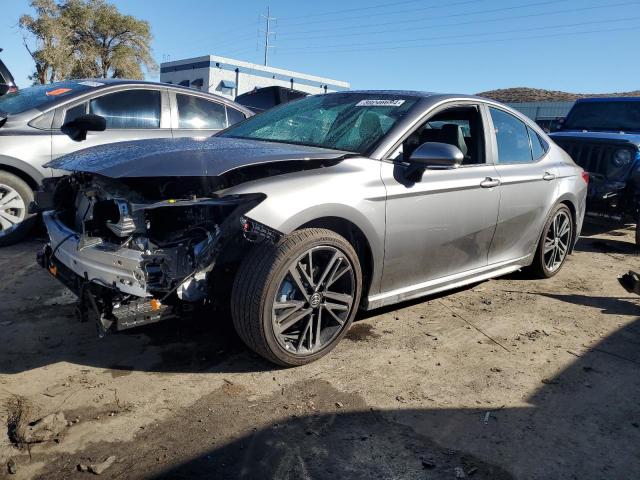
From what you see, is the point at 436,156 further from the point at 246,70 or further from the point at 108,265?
the point at 246,70

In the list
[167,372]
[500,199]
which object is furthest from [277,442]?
[500,199]

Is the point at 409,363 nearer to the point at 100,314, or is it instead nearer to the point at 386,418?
the point at 386,418

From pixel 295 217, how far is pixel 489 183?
185 cm

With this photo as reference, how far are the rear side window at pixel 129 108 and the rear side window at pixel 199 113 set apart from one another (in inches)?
11.7

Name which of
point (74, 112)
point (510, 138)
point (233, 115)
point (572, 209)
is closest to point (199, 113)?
point (233, 115)

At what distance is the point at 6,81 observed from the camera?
7.55 metres

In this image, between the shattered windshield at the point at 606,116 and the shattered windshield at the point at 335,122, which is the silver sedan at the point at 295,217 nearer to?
the shattered windshield at the point at 335,122

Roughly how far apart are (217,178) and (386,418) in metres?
1.55

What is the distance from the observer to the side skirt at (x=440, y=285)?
139 inches

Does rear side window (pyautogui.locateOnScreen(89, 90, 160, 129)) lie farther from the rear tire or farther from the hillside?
the hillside

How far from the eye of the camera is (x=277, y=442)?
249cm

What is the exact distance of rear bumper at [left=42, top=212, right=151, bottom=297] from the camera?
2686 mm

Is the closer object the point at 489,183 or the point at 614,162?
the point at 489,183

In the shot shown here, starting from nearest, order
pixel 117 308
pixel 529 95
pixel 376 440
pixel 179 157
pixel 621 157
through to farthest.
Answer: pixel 376 440 → pixel 117 308 → pixel 179 157 → pixel 621 157 → pixel 529 95
